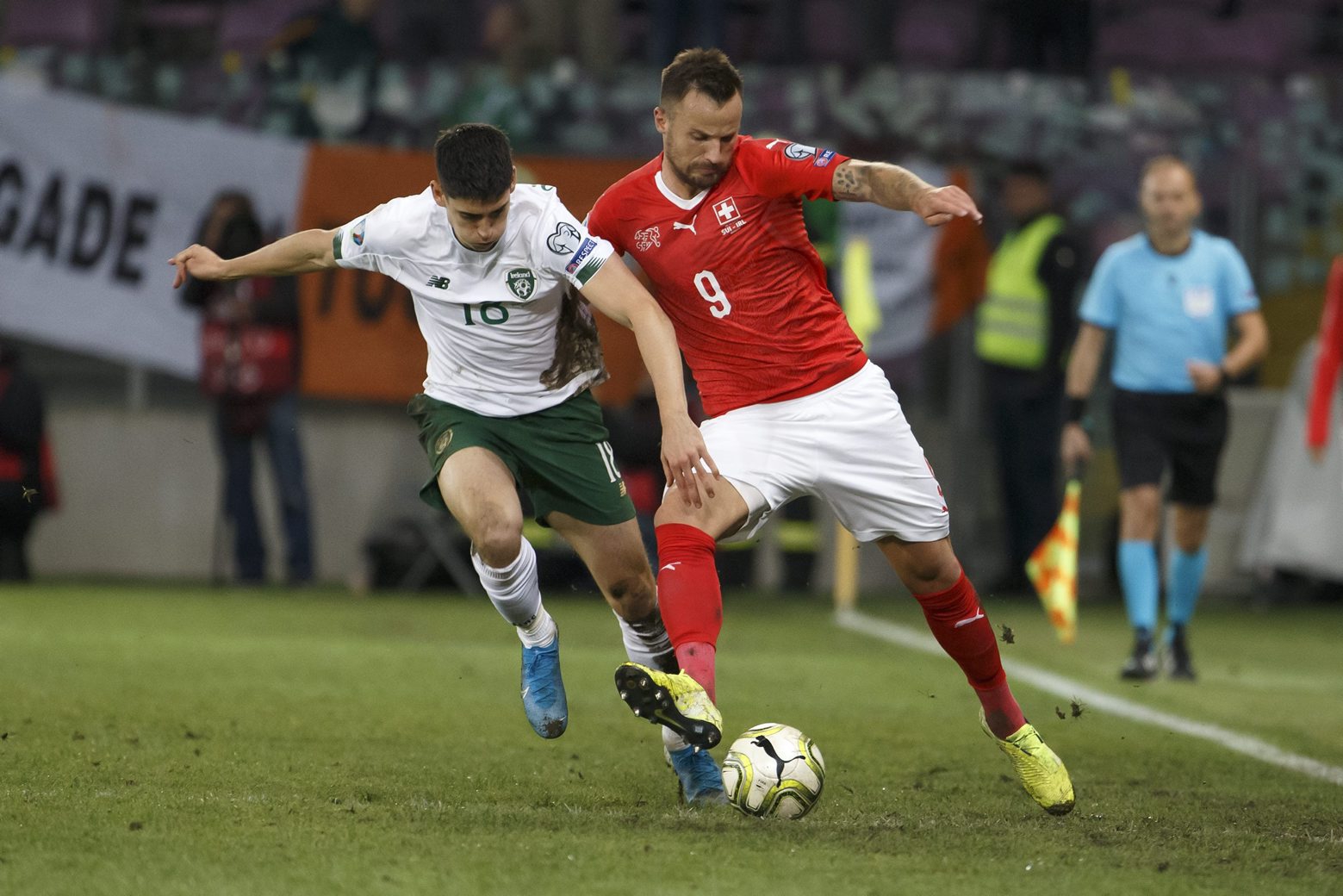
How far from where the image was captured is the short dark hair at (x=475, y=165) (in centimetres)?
526

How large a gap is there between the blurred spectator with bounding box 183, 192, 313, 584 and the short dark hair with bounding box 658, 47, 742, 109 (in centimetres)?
732

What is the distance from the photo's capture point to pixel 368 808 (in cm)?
490

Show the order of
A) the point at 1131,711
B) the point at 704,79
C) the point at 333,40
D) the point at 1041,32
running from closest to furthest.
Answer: the point at 704,79
the point at 1131,711
the point at 333,40
the point at 1041,32

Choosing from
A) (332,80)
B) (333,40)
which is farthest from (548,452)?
(333,40)

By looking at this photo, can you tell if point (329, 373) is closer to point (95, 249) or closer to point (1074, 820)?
point (95, 249)

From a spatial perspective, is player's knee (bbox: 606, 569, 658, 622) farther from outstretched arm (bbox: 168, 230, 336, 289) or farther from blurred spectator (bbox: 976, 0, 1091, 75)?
blurred spectator (bbox: 976, 0, 1091, 75)

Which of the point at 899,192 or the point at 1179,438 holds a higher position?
the point at 899,192

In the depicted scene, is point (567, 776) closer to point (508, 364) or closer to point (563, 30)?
point (508, 364)

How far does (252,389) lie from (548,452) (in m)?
6.78

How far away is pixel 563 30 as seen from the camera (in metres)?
13.7

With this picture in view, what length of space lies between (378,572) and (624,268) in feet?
25.3

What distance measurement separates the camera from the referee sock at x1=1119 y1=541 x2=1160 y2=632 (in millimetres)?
8766

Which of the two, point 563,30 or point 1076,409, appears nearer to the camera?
point 1076,409

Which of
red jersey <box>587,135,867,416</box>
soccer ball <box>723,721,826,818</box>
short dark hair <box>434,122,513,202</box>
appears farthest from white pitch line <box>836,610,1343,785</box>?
short dark hair <box>434,122,513,202</box>
